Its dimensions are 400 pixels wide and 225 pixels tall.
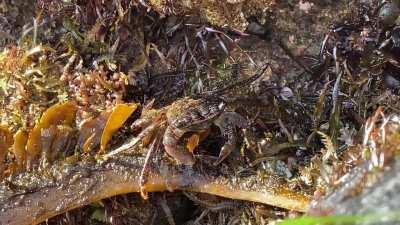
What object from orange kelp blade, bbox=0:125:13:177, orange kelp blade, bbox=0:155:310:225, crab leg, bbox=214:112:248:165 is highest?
crab leg, bbox=214:112:248:165

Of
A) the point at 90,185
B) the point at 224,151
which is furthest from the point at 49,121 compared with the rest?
the point at 224,151

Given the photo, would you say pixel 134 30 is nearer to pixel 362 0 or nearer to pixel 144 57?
pixel 144 57

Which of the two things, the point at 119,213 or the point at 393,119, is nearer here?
the point at 393,119

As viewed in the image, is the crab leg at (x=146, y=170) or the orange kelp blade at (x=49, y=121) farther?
the orange kelp blade at (x=49, y=121)

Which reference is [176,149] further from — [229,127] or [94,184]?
[94,184]

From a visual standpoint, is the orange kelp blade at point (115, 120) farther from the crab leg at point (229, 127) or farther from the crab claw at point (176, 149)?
the crab leg at point (229, 127)

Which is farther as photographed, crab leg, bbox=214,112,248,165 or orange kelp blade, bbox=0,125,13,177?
orange kelp blade, bbox=0,125,13,177

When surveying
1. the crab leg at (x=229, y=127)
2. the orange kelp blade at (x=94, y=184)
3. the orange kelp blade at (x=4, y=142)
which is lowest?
the orange kelp blade at (x=94, y=184)

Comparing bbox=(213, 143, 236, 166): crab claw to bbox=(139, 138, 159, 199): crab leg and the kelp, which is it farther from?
bbox=(139, 138, 159, 199): crab leg

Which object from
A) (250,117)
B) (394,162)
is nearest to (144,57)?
(250,117)

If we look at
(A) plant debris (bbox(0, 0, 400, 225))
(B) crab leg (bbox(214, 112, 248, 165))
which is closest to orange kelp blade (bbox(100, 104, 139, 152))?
(A) plant debris (bbox(0, 0, 400, 225))

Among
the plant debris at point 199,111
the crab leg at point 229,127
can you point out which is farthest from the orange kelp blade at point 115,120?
the crab leg at point 229,127
